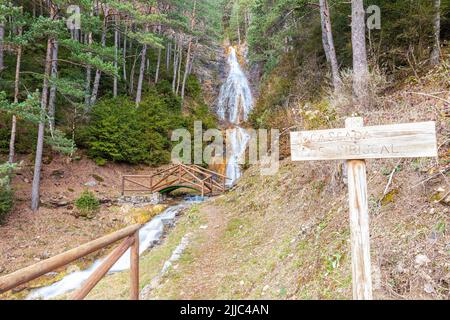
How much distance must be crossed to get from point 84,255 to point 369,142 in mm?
2437

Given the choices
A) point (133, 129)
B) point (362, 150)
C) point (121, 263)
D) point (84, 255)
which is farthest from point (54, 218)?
point (362, 150)

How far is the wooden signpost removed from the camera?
2062 mm

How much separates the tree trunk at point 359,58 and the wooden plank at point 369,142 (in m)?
3.61

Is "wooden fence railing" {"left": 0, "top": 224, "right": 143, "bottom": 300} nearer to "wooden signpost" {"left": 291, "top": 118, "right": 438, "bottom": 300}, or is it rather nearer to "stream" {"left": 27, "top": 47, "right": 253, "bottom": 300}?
"wooden signpost" {"left": 291, "top": 118, "right": 438, "bottom": 300}

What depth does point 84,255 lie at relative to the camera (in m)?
1.99

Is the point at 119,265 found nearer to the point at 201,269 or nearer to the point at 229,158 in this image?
the point at 201,269

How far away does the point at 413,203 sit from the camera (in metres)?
3.37

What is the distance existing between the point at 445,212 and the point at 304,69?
8307 millimetres

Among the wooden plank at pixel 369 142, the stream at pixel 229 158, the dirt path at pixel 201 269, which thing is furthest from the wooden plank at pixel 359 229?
the stream at pixel 229 158

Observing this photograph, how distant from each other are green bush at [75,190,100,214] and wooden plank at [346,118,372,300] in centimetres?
956

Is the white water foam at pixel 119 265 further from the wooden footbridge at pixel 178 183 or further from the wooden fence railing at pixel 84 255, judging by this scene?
→ the wooden fence railing at pixel 84 255

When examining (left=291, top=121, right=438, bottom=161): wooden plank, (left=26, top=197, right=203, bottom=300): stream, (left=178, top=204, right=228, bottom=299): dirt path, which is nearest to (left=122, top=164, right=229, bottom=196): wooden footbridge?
(left=26, top=197, right=203, bottom=300): stream

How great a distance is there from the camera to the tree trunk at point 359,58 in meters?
5.45
